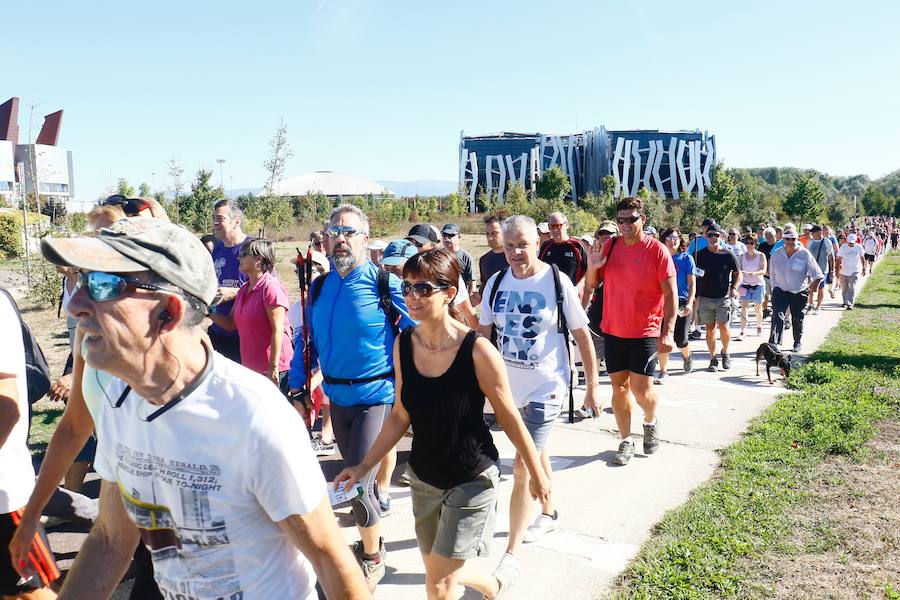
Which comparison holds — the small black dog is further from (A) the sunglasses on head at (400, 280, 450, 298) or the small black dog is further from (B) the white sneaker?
(A) the sunglasses on head at (400, 280, 450, 298)

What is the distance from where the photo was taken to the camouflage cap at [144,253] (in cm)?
150

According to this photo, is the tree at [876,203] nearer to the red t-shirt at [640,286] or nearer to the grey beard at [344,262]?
the red t-shirt at [640,286]

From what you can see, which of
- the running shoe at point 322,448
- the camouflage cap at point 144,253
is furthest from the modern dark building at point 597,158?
the camouflage cap at point 144,253

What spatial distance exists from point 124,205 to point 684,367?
7431 mm

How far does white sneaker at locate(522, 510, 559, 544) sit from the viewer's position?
443 centimetres

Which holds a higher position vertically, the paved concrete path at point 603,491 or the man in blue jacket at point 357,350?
the man in blue jacket at point 357,350

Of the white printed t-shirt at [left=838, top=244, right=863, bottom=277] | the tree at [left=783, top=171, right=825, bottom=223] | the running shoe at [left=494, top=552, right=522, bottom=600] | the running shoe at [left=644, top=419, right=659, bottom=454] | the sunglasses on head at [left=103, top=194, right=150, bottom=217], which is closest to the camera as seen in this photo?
the running shoe at [left=494, top=552, right=522, bottom=600]

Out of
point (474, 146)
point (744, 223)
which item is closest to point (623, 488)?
point (744, 223)

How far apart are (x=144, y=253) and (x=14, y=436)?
150 cm

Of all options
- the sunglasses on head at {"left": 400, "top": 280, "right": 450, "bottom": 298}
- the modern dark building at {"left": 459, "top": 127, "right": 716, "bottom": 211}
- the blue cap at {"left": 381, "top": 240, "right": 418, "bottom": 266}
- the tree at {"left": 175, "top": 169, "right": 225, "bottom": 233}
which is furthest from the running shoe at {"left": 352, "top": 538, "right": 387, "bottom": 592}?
the modern dark building at {"left": 459, "top": 127, "right": 716, "bottom": 211}

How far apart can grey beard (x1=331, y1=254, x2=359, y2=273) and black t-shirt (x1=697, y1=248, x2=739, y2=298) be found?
6862 millimetres

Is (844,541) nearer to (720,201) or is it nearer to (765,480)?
(765,480)

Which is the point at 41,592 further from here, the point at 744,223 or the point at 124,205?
the point at 744,223

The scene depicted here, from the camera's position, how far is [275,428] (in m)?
1.61
